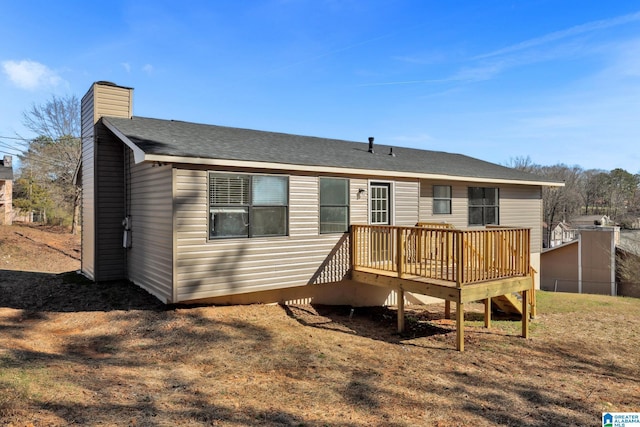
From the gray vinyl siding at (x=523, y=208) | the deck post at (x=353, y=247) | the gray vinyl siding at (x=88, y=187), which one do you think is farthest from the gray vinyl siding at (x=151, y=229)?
the gray vinyl siding at (x=523, y=208)

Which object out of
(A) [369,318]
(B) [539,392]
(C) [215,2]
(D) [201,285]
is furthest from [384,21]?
(B) [539,392]

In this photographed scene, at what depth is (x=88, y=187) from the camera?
10.2 meters

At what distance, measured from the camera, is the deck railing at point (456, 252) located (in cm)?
743

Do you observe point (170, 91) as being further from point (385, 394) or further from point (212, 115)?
point (385, 394)

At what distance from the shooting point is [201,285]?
7258 mm

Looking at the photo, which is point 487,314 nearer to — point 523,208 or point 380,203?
point 380,203

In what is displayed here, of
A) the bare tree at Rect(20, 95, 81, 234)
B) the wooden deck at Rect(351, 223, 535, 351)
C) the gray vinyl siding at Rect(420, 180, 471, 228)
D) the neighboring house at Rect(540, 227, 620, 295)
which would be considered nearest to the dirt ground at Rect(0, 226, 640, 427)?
the wooden deck at Rect(351, 223, 535, 351)

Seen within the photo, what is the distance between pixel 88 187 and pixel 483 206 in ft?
39.2

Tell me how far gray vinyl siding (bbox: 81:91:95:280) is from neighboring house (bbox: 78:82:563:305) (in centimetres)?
4

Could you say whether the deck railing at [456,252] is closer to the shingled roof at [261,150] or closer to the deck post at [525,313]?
the deck post at [525,313]

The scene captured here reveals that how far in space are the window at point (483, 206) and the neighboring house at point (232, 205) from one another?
79 centimetres

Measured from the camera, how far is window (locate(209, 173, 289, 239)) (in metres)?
7.38
